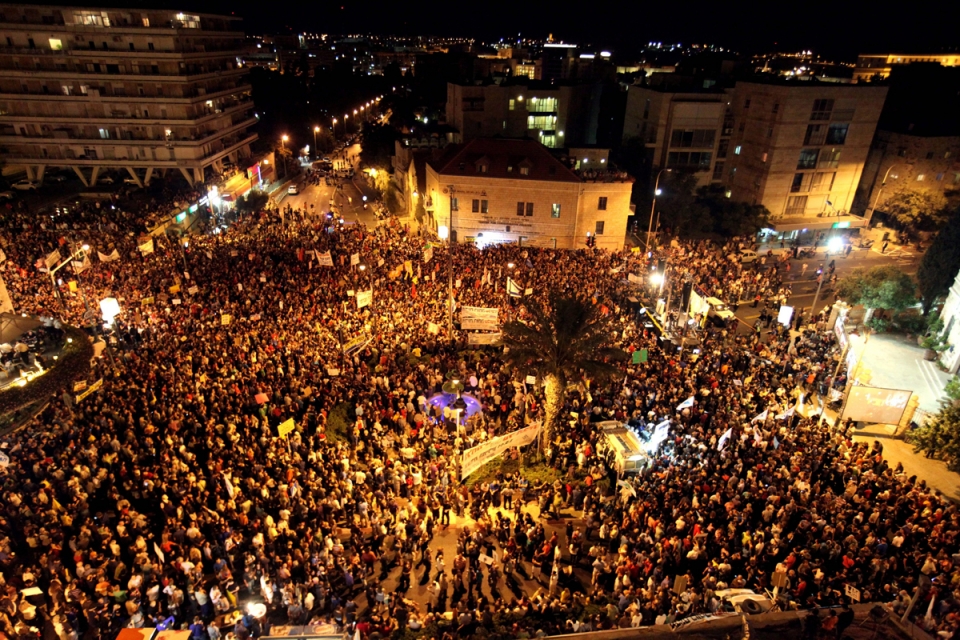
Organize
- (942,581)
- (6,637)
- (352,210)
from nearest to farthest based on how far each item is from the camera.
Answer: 1. (6,637)
2. (942,581)
3. (352,210)

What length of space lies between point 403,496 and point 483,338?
8.38m

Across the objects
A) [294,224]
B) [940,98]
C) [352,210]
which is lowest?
[352,210]

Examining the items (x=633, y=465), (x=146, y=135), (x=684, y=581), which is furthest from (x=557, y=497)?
(x=146, y=135)

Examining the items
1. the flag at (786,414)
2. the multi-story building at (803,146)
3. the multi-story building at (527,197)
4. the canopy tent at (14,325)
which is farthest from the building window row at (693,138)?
the canopy tent at (14,325)

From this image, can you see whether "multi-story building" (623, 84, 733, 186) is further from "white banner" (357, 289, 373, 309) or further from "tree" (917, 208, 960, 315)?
"white banner" (357, 289, 373, 309)

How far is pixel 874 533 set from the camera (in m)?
14.2

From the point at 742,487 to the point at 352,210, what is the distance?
4362 cm

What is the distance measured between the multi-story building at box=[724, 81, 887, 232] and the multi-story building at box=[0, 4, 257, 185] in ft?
149

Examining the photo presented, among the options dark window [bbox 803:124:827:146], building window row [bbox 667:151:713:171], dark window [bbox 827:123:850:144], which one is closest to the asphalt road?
dark window [bbox 827:123:850:144]

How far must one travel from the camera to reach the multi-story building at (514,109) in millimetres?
51250

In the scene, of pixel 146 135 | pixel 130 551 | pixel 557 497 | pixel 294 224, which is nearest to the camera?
pixel 130 551

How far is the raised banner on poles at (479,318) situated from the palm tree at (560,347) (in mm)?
3375

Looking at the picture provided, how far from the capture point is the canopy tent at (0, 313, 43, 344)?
17828mm

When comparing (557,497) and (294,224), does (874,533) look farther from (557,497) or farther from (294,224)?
(294,224)
